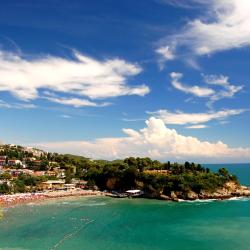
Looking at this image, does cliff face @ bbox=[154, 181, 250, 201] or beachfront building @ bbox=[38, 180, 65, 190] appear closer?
cliff face @ bbox=[154, 181, 250, 201]

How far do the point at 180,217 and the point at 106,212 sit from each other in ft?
40.2

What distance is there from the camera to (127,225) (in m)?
53.5

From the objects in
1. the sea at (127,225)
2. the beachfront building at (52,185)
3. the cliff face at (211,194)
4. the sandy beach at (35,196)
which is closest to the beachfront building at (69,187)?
the beachfront building at (52,185)

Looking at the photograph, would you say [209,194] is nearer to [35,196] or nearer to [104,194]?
[104,194]

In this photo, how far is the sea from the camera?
42.2m

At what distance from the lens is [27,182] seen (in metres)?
97.5

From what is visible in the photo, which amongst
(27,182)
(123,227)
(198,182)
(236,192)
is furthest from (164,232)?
(27,182)

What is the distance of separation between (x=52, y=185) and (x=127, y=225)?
51026 mm

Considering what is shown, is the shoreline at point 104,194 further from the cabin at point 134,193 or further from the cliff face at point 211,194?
the cabin at point 134,193

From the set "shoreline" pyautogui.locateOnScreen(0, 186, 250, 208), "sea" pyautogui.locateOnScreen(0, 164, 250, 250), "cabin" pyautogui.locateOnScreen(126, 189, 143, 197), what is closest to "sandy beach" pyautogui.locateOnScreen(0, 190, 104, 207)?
"shoreline" pyautogui.locateOnScreen(0, 186, 250, 208)

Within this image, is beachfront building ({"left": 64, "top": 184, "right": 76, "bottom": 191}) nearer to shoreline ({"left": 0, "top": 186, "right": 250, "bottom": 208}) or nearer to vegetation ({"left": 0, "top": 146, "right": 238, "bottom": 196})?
vegetation ({"left": 0, "top": 146, "right": 238, "bottom": 196})

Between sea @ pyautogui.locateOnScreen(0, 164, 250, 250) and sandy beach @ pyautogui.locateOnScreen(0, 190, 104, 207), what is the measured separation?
16.1 ft

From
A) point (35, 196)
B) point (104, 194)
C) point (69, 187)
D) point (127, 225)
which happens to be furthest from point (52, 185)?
point (127, 225)

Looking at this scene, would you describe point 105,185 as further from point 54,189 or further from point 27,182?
point 27,182
